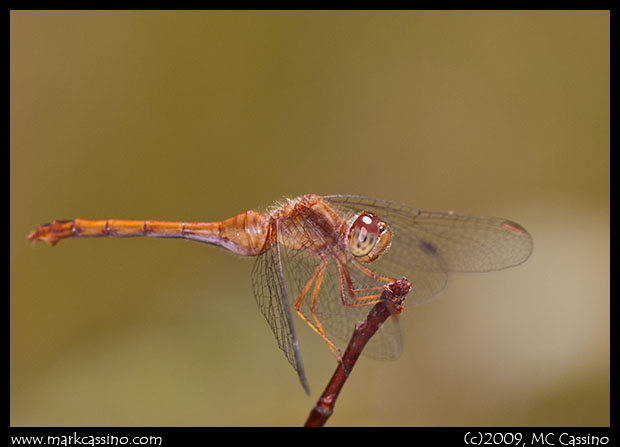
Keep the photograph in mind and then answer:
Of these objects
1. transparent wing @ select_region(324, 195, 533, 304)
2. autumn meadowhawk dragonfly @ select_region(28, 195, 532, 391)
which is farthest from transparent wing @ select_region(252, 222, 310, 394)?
transparent wing @ select_region(324, 195, 533, 304)

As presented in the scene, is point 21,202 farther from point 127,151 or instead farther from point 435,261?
point 435,261

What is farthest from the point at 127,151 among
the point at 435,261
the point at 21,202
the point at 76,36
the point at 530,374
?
the point at 530,374

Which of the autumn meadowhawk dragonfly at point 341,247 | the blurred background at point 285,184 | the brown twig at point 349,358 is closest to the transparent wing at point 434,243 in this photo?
the autumn meadowhawk dragonfly at point 341,247

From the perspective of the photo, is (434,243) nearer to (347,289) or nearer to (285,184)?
(347,289)

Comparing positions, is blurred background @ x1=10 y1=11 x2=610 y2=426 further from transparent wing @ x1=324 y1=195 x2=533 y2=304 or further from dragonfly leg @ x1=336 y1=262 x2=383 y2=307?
dragonfly leg @ x1=336 y1=262 x2=383 y2=307

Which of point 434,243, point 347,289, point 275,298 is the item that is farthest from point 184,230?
point 434,243

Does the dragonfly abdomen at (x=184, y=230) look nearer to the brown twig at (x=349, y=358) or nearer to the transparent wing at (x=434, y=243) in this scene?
the transparent wing at (x=434, y=243)
